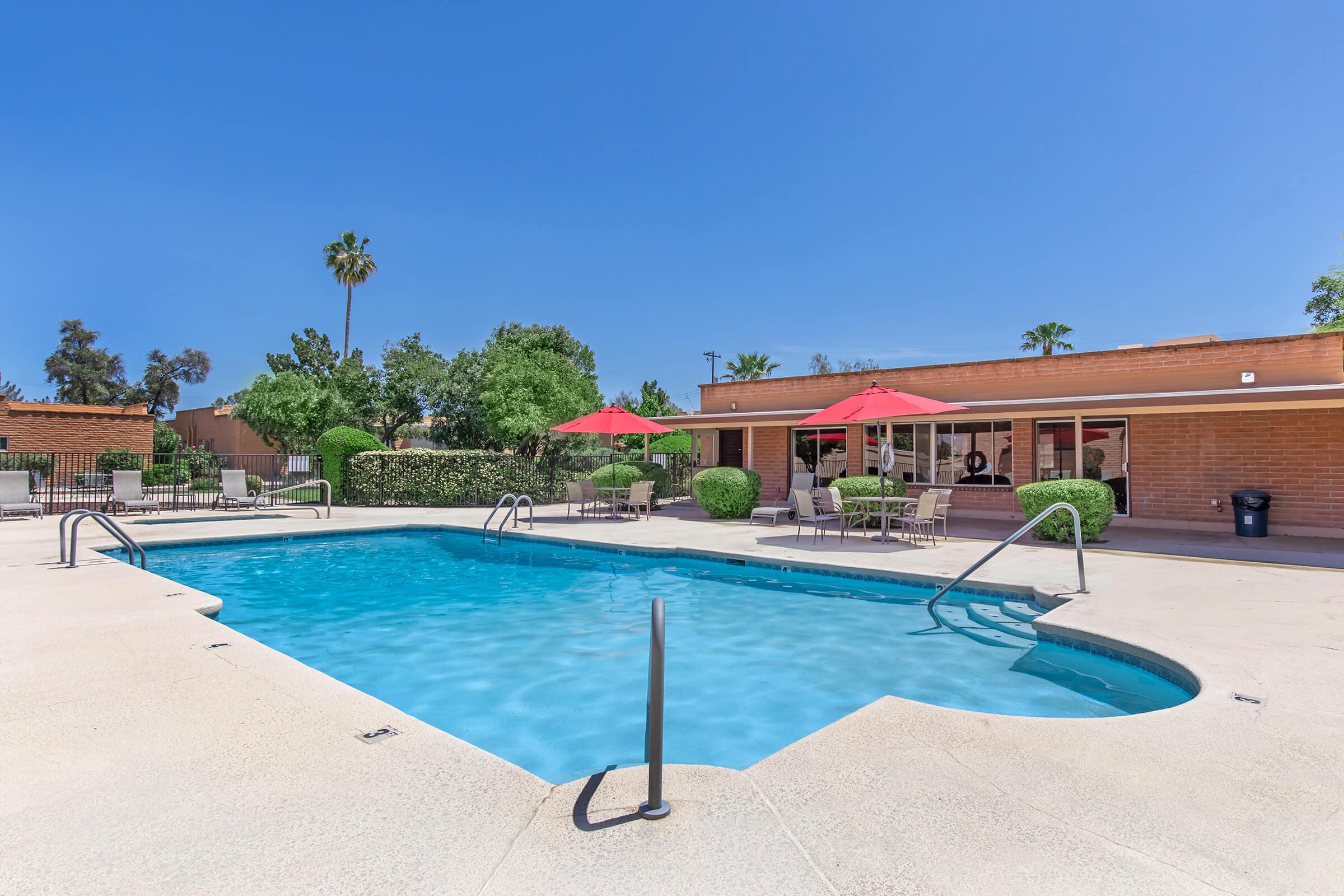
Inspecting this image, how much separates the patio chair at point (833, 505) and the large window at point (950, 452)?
10.6 ft

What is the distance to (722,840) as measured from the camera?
229 centimetres

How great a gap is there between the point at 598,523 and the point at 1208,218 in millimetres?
19265

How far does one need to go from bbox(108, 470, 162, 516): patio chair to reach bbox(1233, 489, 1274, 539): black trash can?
22.7 m

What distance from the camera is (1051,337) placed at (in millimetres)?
40875

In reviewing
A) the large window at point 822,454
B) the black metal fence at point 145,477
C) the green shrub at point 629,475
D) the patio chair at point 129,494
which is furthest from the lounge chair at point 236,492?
the large window at point 822,454

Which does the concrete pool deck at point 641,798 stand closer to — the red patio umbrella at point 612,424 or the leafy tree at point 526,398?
the red patio umbrella at point 612,424

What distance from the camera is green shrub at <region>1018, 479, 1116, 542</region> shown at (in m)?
10.6

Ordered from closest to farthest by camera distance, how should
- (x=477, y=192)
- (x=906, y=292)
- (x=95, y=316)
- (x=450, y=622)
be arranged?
(x=450, y=622), (x=477, y=192), (x=906, y=292), (x=95, y=316)

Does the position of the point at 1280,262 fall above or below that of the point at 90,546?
above

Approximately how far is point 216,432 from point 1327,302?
200 feet

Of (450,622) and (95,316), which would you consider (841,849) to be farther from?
(95,316)

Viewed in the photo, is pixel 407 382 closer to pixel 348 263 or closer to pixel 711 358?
pixel 348 263

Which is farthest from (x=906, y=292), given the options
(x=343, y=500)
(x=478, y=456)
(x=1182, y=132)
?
(x=343, y=500)

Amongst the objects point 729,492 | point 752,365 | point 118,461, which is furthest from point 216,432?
point 729,492
